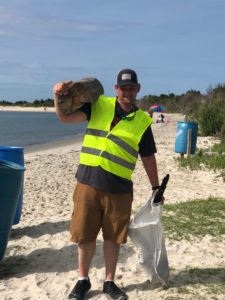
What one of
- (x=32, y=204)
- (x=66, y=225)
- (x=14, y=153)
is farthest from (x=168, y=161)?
(x=14, y=153)

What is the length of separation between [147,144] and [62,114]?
28.9 inches

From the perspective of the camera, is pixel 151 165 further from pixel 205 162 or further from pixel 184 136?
pixel 184 136

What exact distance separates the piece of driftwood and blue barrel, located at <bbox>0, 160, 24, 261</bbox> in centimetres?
100

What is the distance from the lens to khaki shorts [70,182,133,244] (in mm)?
3670

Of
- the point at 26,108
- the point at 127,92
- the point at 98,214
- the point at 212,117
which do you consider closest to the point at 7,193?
the point at 98,214

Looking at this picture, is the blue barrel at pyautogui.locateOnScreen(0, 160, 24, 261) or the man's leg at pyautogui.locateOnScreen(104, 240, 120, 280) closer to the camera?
the man's leg at pyautogui.locateOnScreen(104, 240, 120, 280)

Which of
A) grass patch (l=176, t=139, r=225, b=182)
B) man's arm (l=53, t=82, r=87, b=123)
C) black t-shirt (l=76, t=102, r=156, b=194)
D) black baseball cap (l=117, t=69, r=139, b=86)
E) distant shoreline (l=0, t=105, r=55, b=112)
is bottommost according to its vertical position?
distant shoreline (l=0, t=105, r=55, b=112)

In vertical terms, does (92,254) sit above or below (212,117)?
below

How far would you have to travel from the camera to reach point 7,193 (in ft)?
14.1

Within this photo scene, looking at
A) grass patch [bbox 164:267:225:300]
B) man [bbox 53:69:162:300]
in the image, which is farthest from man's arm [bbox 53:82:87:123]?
grass patch [bbox 164:267:225:300]

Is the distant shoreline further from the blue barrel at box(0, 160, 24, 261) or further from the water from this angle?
the blue barrel at box(0, 160, 24, 261)

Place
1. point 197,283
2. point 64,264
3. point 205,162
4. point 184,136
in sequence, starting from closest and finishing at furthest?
point 197,283, point 64,264, point 205,162, point 184,136

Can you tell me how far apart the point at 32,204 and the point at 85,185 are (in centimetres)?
447

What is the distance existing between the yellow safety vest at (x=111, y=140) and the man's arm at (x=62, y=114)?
0.10 m
